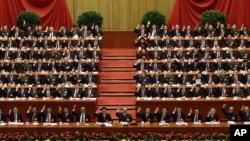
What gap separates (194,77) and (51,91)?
4349 millimetres

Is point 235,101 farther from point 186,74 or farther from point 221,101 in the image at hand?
point 186,74

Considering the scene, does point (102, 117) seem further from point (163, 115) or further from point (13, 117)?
Result: point (13, 117)

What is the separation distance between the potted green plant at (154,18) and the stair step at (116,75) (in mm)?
2727

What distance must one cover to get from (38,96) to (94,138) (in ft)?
13.6

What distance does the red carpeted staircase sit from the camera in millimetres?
17095

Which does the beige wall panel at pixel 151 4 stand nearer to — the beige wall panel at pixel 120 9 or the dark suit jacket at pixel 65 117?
the beige wall panel at pixel 120 9

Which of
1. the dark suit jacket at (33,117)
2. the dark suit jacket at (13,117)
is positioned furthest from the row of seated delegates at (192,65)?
the dark suit jacket at (13,117)

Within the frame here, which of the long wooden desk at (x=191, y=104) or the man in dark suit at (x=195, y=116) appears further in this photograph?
the long wooden desk at (x=191, y=104)

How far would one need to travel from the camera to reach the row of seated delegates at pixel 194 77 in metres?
16.9

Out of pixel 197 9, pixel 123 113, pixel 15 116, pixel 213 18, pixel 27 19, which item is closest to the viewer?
pixel 123 113

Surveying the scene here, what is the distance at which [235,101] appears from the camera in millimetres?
16078

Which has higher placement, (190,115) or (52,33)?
(52,33)

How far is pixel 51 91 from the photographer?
1656 centimetres

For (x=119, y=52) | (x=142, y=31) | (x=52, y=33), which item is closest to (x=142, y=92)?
(x=142, y=31)
